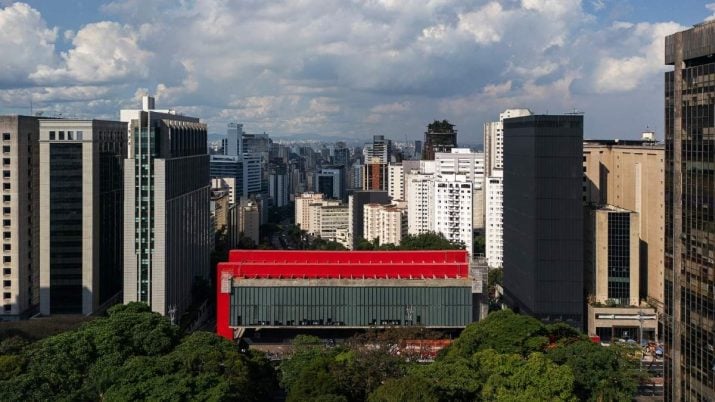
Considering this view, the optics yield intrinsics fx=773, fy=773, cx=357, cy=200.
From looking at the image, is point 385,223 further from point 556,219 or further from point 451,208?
point 556,219

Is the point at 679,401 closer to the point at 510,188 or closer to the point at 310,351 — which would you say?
the point at 310,351

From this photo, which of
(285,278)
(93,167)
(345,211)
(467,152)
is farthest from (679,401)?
(345,211)

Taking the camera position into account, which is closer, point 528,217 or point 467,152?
point 528,217

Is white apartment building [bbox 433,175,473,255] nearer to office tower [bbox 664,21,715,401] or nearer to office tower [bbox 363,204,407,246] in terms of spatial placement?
office tower [bbox 363,204,407,246]

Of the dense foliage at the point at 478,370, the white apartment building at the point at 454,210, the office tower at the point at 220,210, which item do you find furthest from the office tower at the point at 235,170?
the dense foliage at the point at 478,370

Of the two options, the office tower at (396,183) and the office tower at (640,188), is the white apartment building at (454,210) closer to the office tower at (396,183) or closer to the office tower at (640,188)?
the office tower at (640,188)
